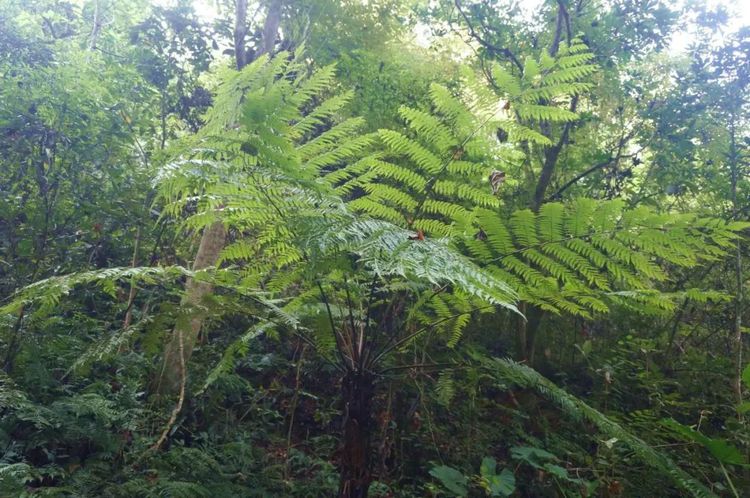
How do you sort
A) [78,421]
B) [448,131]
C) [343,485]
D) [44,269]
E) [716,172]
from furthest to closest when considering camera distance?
[716,172]
[44,269]
[78,421]
[448,131]
[343,485]

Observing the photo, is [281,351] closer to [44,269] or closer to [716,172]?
[44,269]

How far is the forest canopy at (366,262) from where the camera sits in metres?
1.78

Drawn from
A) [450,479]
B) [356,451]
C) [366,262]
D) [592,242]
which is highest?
[592,242]

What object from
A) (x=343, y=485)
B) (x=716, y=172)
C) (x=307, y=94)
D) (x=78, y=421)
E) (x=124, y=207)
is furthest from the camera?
(x=716, y=172)

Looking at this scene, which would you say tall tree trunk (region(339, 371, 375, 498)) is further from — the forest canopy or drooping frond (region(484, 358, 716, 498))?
drooping frond (region(484, 358, 716, 498))

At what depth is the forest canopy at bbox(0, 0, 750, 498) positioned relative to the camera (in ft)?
5.84

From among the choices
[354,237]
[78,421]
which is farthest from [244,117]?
[78,421]

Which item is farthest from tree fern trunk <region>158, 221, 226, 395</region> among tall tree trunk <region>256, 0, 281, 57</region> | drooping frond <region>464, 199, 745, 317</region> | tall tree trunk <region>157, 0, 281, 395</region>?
drooping frond <region>464, 199, 745, 317</region>

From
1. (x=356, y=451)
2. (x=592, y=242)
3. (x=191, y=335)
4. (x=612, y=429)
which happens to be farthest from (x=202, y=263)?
(x=612, y=429)

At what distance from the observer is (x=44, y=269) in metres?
3.18

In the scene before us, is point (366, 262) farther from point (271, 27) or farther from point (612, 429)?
point (271, 27)

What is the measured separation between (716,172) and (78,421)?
5.12m

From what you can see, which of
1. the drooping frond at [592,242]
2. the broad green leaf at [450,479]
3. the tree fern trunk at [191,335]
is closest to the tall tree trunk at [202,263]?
the tree fern trunk at [191,335]

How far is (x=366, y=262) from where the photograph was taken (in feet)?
4.61
